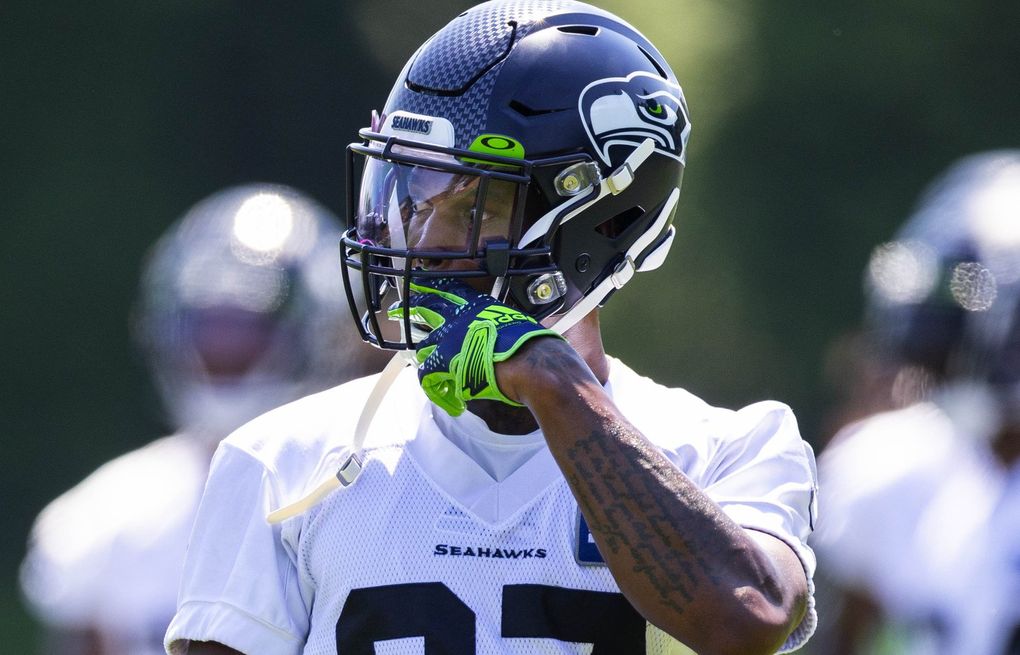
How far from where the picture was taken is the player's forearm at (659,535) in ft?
6.42

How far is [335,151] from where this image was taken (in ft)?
26.0

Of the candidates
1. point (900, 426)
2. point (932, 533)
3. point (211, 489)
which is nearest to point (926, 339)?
point (900, 426)

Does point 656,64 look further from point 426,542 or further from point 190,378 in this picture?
point 190,378

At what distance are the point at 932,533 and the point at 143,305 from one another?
2.61 metres

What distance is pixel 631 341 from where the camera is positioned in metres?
6.99

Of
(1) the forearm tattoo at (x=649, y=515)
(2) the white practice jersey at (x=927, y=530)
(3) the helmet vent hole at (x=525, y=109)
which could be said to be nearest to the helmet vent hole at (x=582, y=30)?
(3) the helmet vent hole at (x=525, y=109)

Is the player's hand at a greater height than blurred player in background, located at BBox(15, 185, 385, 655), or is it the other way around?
the player's hand

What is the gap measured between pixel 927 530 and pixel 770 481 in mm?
1816

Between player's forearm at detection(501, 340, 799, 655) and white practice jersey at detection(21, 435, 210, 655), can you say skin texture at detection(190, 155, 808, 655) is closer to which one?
player's forearm at detection(501, 340, 799, 655)

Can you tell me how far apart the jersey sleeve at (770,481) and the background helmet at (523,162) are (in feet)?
1.02

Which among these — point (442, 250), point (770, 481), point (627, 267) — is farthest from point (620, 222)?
point (770, 481)

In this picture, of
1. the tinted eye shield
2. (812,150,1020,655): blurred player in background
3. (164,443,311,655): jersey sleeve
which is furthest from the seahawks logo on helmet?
(812,150,1020,655): blurred player in background

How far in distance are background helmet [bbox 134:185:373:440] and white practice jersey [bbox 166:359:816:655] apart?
195 cm

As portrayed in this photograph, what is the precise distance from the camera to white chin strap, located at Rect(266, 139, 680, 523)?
86.5 inches
